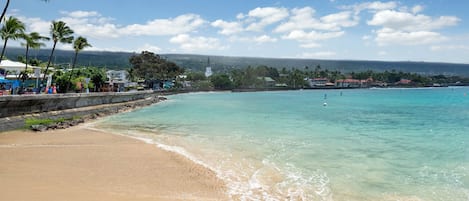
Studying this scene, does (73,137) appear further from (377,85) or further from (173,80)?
(377,85)

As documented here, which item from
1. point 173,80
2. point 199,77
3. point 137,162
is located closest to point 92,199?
point 137,162

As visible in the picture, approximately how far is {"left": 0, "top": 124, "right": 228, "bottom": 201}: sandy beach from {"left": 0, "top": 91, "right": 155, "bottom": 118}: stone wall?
213 inches

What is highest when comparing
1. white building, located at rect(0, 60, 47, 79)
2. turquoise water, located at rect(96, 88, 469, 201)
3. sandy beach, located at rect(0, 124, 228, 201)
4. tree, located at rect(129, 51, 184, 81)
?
tree, located at rect(129, 51, 184, 81)

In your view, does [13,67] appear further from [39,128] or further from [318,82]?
[318,82]

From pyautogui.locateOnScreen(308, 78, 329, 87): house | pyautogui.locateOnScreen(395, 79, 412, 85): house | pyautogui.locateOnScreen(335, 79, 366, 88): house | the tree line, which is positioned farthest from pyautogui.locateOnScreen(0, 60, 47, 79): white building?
pyautogui.locateOnScreen(395, 79, 412, 85): house

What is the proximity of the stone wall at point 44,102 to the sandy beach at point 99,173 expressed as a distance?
17.7 ft

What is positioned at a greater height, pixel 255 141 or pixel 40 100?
pixel 40 100

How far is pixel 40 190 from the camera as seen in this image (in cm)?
764

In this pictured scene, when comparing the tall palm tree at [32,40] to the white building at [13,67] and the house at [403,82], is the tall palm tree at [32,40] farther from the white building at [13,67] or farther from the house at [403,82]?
the house at [403,82]

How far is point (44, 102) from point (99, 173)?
55.2ft

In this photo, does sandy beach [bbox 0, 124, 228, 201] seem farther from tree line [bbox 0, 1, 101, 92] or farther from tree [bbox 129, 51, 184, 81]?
tree [bbox 129, 51, 184, 81]

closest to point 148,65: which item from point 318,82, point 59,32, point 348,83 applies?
point 59,32

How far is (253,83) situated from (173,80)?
1395 inches

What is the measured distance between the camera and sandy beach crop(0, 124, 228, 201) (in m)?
7.62
